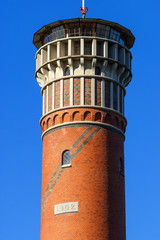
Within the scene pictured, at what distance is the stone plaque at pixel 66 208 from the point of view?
39.5 m

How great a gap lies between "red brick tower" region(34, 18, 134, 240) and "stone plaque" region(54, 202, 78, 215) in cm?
3

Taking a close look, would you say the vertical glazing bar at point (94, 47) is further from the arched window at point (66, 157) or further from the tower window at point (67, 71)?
the arched window at point (66, 157)

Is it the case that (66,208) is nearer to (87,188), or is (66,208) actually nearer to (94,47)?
(87,188)

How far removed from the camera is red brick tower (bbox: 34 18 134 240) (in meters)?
39.7

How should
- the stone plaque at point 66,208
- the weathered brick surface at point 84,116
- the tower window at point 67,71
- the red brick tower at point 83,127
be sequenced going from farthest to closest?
1. the tower window at point 67,71
2. the weathered brick surface at point 84,116
3. the red brick tower at point 83,127
4. the stone plaque at point 66,208

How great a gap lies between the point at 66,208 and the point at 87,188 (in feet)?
5.25

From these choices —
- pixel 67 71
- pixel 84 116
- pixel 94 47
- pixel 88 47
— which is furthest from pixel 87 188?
pixel 88 47

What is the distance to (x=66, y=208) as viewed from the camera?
39.7 metres

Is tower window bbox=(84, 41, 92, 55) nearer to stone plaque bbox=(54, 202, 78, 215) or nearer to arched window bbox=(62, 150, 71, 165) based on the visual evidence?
arched window bbox=(62, 150, 71, 165)

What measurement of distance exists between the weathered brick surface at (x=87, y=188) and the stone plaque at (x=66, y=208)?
0.21 metres

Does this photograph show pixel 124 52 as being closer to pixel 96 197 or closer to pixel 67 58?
pixel 67 58

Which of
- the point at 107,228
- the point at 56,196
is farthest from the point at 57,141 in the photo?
the point at 107,228

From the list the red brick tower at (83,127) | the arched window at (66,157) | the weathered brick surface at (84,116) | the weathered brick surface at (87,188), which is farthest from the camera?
the weathered brick surface at (84,116)

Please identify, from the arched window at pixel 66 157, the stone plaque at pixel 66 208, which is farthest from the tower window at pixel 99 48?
the stone plaque at pixel 66 208
